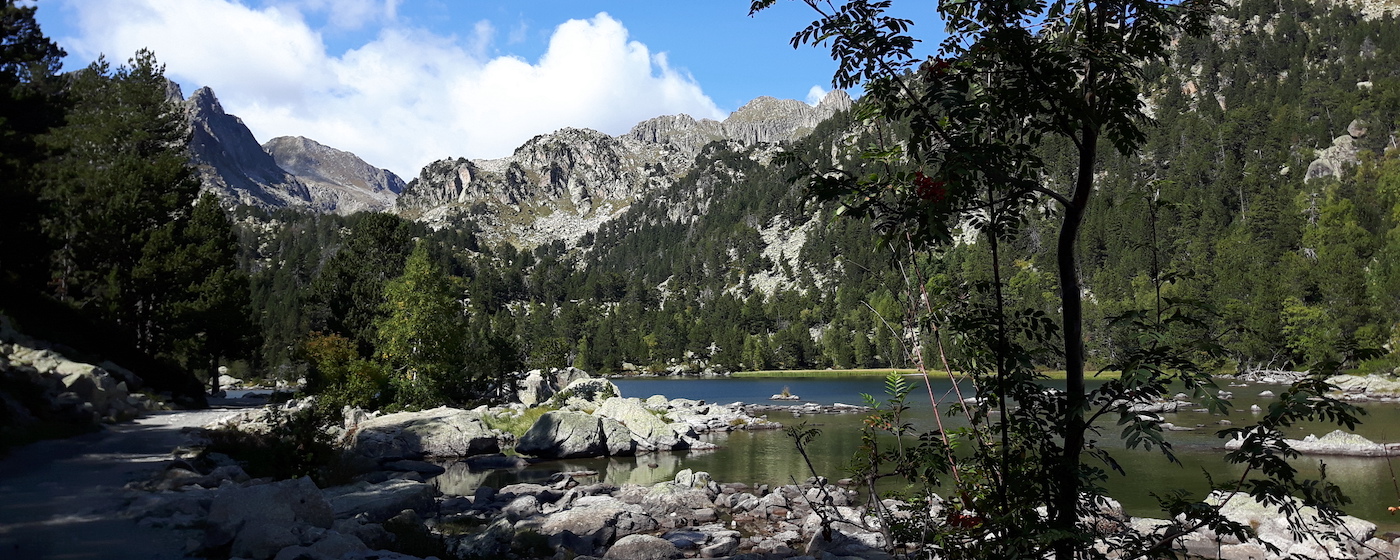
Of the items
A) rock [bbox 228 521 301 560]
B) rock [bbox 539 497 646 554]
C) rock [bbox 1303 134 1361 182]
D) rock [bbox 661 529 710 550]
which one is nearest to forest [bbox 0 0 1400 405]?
rock [bbox 1303 134 1361 182]

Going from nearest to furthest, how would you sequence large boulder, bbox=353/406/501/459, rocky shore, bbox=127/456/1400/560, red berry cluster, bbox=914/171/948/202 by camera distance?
red berry cluster, bbox=914/171/948/202 < rocky shore, bbox=127/456/1400/560 < large boulder, bbox=353/406/501/459

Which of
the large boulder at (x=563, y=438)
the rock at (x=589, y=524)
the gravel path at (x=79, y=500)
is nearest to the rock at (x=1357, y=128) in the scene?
the large boulder at (x=563, y=438)

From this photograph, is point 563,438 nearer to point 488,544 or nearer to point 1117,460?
point 488,544

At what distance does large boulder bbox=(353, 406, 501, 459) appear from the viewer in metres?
31.5

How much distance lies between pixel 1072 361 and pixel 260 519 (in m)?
11.5

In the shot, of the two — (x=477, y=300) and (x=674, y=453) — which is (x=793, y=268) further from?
(x=674, y=453)

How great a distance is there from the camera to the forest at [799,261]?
274 inches

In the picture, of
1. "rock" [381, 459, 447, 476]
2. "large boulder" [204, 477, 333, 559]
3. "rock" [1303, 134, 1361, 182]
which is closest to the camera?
"large boulder" [204, 477, 333, 559]

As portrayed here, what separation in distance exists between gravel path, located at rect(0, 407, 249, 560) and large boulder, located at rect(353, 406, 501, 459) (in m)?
11.2

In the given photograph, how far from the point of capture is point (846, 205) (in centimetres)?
441

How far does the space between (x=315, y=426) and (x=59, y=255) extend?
3193 cm

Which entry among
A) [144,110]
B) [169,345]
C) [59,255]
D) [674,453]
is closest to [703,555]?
[674,453]

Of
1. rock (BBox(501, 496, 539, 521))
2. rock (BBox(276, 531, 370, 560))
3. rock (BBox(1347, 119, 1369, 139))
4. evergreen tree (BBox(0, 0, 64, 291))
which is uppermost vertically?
rock (BBox(1347, 119, 1369, 139))

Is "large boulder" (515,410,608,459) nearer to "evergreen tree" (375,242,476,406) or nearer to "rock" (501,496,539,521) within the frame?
"evergreen tree" (375,242,476,406)
